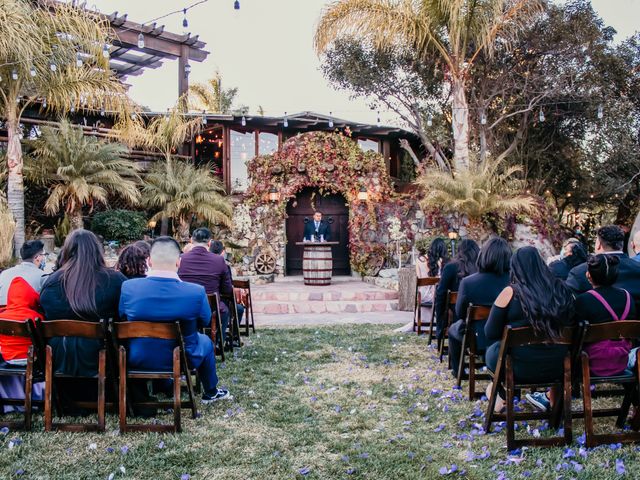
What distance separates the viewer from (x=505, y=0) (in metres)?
12.3

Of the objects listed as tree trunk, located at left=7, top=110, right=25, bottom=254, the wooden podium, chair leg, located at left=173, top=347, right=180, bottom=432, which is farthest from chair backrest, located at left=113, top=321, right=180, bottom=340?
the wooden podium

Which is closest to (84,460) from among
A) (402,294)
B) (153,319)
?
(153,319)

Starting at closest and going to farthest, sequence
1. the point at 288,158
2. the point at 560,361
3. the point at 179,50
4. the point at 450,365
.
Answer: the point at 560,361, the point at 450,365, the point at 288,158, the point at 179,50

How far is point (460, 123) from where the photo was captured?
12.5 metres

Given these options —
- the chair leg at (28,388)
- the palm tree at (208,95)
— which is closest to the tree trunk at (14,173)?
the chair leg at (28,388)

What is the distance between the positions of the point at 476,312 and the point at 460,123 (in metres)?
9.06

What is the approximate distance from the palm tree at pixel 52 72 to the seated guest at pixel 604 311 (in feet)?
31.2

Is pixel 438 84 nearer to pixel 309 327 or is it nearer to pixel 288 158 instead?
pixel 288 158

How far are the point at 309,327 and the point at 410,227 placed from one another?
6.60 metres

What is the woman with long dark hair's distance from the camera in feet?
12.4

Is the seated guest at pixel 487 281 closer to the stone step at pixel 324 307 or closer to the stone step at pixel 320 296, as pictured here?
the stone step at pixel 324 307

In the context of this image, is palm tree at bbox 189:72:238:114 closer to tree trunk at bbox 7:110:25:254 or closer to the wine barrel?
tree trunk at bbox 7:110:25:254

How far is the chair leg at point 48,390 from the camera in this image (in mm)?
3637

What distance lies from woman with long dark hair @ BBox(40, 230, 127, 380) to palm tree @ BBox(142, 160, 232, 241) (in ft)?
32.2
